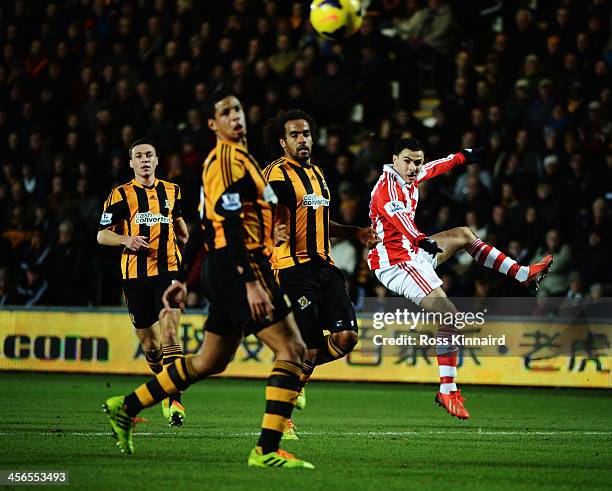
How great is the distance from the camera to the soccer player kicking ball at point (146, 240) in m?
9.84

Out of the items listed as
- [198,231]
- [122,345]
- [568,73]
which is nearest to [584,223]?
[568,73]

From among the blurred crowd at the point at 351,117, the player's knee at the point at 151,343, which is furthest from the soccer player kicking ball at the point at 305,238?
the blurred crowd at the point at 351,117

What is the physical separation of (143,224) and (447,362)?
2.87 meters

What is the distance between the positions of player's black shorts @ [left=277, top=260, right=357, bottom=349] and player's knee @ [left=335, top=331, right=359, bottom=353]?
0.04m

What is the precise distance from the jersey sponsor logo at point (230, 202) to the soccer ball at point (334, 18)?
685 cm

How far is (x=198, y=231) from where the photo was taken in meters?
6.62

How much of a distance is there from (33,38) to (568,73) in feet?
32.0

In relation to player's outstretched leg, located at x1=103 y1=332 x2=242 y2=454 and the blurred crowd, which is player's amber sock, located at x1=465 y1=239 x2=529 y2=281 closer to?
the blurred crowd

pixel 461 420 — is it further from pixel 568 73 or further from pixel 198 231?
pixel 568 73

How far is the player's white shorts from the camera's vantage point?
32.0 ft

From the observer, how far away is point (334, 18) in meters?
12.7

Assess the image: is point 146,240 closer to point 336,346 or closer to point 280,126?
point 280,126

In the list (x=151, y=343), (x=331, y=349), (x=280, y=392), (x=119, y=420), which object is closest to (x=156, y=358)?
(x=151, y=343)

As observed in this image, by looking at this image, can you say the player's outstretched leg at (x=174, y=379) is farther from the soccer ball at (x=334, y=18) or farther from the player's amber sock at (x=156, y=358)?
the soccer ball at (x=334, y=18)
